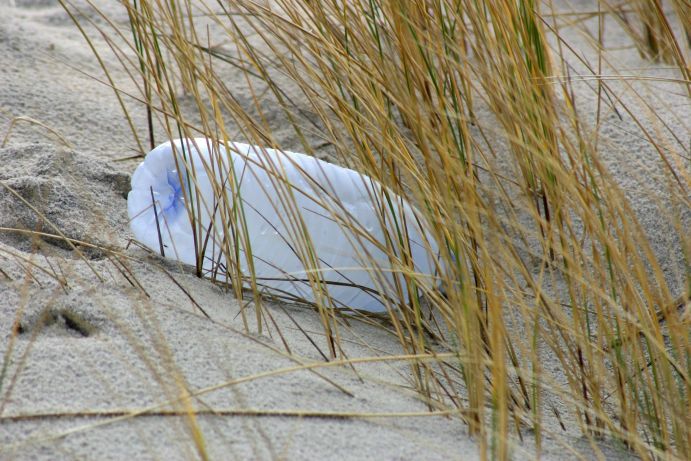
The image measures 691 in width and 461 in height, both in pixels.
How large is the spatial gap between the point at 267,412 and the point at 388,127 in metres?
0.51

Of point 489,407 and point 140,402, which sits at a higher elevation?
point 140,402

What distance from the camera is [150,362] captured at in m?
1.05

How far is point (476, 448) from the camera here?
1058mm

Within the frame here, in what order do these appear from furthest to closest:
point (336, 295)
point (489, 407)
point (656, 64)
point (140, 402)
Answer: point (656, 64)
point (336, 295)
point (489, 407)
point (140, 402)

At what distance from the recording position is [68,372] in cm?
106

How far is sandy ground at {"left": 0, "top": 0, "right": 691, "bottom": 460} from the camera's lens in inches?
37.6

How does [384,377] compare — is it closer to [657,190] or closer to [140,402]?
[140,402]

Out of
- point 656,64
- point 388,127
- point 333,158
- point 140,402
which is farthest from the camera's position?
point 656,64

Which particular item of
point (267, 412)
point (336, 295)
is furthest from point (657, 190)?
point (267, 412)

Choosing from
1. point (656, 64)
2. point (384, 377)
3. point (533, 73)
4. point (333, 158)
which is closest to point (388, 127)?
point (533, 73)

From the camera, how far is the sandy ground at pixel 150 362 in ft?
3.13

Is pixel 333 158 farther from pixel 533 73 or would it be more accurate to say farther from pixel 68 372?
pixel 68 372

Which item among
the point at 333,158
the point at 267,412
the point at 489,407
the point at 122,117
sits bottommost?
the point at 489,407

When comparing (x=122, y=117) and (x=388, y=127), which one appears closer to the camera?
(x=388, y=127)
